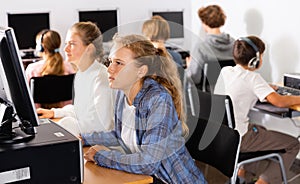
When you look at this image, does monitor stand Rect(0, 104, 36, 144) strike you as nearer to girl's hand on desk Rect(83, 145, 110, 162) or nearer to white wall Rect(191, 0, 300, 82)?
girl's hand on desk Rect(83, 145, 110, 162)

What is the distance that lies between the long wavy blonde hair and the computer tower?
0.46 meters

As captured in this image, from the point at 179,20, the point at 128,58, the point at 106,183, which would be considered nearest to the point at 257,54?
the point at 128,58

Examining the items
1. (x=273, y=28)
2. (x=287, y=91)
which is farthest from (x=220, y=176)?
(x=273, y=28)

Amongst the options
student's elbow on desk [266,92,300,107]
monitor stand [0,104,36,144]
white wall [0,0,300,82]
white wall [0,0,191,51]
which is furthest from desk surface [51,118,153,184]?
white wall [0,0,191,51]

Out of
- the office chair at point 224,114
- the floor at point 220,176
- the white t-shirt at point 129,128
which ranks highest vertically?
the white t-shirt at point 129,128

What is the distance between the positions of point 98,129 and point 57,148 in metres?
0.64

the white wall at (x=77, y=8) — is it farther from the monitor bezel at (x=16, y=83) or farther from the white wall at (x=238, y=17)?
the monitor bezel at (x=16, y=83)

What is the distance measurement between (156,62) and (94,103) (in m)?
0.38

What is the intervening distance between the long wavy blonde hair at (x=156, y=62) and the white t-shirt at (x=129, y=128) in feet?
0.44

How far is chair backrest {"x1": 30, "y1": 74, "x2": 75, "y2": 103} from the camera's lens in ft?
9.71

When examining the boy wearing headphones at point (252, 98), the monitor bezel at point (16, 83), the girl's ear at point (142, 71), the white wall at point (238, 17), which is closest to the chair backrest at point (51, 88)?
the white wall at point (238, 17)

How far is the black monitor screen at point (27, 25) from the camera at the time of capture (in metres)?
4.30

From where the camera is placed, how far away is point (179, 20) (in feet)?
16.1

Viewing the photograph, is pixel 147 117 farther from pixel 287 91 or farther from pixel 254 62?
pixel 287 91
